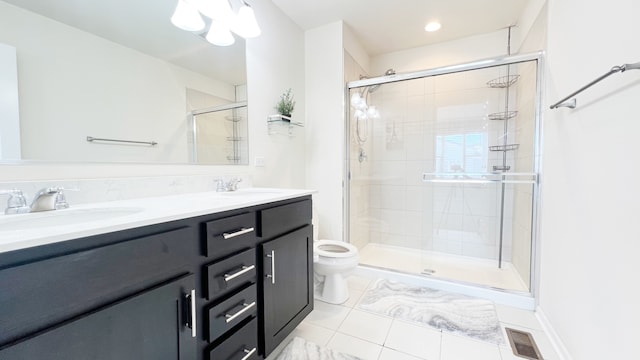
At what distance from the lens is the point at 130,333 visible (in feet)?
2.36

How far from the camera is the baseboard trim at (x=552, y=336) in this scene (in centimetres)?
→ 136

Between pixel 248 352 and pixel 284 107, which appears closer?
pixel 248 352

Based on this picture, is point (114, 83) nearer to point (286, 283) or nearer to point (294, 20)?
point (286, 283)

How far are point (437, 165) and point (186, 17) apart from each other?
8.08ft

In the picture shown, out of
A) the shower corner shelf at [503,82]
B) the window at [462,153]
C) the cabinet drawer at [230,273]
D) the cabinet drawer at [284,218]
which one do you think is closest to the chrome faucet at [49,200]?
the cabinet drawer at [230,273]

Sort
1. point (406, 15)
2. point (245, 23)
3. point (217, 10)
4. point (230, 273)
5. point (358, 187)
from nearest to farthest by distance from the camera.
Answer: point (230, 273) → point (217, 10) → point (245, 23) → point (406, 15) → point (358, 187)

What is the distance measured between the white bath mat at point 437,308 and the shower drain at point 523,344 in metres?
0.06

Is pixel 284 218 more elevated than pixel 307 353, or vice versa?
pixel 284 218

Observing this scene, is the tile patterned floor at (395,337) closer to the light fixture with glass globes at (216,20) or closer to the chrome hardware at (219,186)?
the chrome hardware at (219,186)

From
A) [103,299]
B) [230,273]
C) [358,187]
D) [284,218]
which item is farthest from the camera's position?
[358,187]

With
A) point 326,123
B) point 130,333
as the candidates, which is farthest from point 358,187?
point 130,333

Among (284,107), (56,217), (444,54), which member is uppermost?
(444,54)

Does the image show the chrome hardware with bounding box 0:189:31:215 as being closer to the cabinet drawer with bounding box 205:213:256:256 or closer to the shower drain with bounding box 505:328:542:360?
the cabinet drawer with bounding box 205:213:256:256

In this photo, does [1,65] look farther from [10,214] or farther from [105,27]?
[10,214]
